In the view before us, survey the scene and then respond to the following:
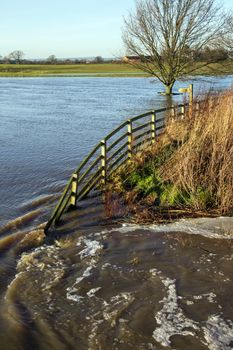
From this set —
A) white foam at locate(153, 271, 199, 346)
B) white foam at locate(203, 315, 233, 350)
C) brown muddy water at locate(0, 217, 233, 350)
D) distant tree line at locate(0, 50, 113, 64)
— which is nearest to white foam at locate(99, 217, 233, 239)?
brown muddy water at locate(0, 217, 233, 350)

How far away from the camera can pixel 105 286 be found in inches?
264

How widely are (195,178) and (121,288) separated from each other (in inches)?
164

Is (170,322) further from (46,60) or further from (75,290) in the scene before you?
(46,60)

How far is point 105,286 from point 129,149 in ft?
21.9

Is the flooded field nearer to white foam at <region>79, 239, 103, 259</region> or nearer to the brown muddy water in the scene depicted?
white foam at <region>79, 239, 103, 259</region>

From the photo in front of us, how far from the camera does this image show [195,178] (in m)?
10.0

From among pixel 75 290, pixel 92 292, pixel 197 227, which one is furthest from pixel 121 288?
pixel 197 227

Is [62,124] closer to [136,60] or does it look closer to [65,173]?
[65,173]

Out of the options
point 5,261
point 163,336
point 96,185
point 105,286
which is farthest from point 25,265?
point 96,185

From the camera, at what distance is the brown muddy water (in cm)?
545

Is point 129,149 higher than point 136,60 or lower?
lower

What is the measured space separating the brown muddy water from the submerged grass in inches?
27.2

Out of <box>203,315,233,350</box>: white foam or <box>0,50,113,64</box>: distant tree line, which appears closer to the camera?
<box>203,315,233,350</box>: white foam

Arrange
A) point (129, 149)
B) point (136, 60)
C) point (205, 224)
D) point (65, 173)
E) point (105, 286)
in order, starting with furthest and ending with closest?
point (136, 60) < point (65, 173) < point (129, 149) < point (205, 224) < point (105, 286)
